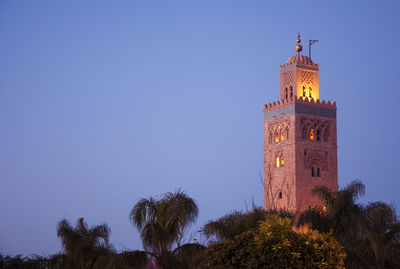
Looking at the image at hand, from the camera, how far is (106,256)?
852 inches

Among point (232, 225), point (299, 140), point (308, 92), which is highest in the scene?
point (308, 92)

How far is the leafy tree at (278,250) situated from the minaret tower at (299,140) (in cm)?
2420

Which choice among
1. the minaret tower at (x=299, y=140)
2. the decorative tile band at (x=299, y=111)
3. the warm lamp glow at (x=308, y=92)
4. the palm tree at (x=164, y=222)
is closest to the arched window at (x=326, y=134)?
the minaret tower at (x=299, y=140)

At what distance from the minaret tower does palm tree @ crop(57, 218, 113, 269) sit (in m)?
19.3

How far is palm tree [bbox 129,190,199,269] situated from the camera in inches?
853

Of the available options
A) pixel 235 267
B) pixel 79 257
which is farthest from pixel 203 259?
pixel 79 257

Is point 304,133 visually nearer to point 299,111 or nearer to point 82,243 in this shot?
point 299,111

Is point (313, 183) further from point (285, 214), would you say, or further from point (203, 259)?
point (203, 259)

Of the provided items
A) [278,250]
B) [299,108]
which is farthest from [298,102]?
[278,250]

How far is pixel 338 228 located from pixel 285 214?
191cm

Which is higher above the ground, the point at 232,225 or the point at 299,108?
the point at 299,108

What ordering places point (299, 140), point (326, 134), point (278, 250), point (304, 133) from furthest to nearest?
point (326, 134)
point (304, 133)
point (299, 140)
point (278, 250)

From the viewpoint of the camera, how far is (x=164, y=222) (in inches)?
864

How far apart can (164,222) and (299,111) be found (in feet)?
80.4
